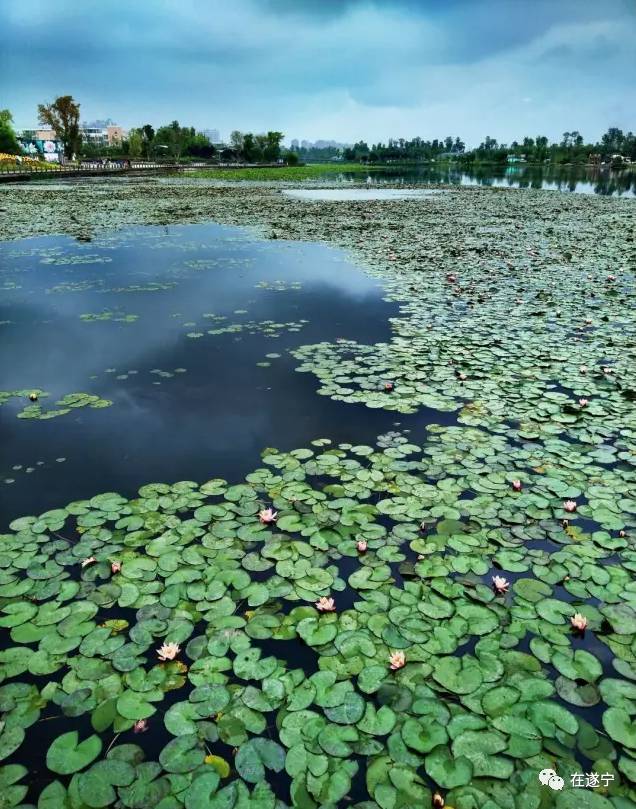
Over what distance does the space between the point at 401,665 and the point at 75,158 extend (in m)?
102

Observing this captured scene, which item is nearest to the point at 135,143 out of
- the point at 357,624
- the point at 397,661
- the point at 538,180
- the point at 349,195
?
the point at 538,180

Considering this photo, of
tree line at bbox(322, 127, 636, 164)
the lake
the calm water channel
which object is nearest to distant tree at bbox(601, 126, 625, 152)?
tree line at bbox(322, 127, 636, 164)

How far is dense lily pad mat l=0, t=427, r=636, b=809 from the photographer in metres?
2.01

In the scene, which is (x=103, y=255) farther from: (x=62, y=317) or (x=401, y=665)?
(x=401, y=665)

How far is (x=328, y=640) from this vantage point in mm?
2574

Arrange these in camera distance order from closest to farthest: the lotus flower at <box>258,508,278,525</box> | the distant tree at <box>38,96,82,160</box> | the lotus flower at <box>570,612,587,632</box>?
the lotus flower at <box>570,612,587,632</box>
the lotus flower at <box>258,508,278,525</box>
the distant tree at <box>38,96,82,160</box>

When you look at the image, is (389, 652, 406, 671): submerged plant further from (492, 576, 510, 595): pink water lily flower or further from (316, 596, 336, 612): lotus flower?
(492, 576, 510, 595): pink water lily flower

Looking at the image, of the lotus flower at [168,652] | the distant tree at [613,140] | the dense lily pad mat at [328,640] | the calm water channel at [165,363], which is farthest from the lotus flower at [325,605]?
the distant tree at [613,140]

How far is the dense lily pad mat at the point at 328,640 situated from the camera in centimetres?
201

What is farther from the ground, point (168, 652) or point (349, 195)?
point (349, 195)

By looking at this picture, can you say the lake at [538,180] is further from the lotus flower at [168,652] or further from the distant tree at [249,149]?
the lotus flower at [168,652]

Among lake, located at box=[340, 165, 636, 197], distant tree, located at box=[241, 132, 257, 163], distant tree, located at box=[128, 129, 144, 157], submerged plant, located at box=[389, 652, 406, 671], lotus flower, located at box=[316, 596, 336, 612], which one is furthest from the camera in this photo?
distant tree, located at box=[241, 132, 257, 163]

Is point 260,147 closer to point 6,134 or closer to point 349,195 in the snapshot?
point 6,134

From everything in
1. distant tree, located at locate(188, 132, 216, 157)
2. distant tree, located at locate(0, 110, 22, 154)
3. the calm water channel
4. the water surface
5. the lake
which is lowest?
the calm water channel
